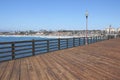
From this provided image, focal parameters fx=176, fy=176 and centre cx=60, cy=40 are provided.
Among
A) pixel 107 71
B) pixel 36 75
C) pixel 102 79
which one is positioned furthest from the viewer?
pixel 107 71

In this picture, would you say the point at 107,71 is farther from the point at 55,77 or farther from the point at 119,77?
the point at 55,77

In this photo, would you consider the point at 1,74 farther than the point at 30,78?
Yes

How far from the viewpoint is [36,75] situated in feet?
19.2

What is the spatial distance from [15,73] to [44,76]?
1.14 m

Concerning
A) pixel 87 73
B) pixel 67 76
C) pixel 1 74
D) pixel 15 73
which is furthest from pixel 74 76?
pixel 1 74

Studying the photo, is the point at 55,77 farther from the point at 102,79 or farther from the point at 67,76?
the point at 102,79

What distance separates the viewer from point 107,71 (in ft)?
21.1

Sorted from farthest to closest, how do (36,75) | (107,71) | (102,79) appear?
(107,71) → (36,75) → (102,79)

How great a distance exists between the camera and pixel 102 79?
5.41m

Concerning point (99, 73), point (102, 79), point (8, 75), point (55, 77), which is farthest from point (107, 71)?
point (8, 75)

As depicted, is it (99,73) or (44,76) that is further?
(99,73)

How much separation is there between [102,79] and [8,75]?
307cm

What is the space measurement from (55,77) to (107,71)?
2045mm

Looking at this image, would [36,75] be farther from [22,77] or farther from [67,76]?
[67,76]
